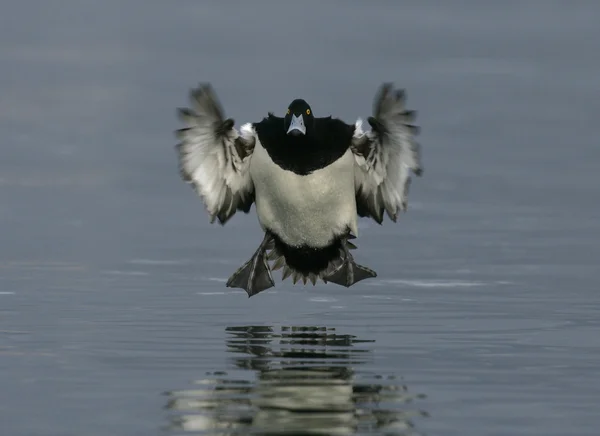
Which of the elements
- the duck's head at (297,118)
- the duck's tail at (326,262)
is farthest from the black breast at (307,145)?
the duck's tail at (326,262)

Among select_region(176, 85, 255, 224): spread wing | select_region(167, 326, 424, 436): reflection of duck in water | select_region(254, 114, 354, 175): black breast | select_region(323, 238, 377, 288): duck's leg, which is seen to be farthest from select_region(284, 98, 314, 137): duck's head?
select_region(167, 326, 424, 436): reflection of duck in water

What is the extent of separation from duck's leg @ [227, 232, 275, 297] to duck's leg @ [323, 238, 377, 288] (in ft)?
1.93

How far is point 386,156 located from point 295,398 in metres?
6.14

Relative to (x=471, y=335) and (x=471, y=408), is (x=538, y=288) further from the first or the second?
(x=471, y=408)

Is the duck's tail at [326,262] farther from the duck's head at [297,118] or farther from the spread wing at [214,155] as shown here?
the duck's head at [297,118]

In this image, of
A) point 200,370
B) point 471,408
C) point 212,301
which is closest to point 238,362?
point 200,370

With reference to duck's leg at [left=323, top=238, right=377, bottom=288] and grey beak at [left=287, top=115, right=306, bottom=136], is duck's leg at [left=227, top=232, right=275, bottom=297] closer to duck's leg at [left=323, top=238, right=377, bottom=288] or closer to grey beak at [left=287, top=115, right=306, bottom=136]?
duck's leg at [left=323, top=238, right=377, bottom=288]

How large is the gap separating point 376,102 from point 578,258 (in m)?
8.22

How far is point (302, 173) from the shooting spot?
15391 mm

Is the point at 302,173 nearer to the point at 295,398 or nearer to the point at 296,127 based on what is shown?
the point at 296,127

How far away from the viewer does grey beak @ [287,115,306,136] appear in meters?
15.1

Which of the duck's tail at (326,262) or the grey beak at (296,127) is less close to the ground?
the grey beak at (296,127)

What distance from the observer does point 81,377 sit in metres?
10.9

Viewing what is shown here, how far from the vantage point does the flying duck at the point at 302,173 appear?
15.3 m
